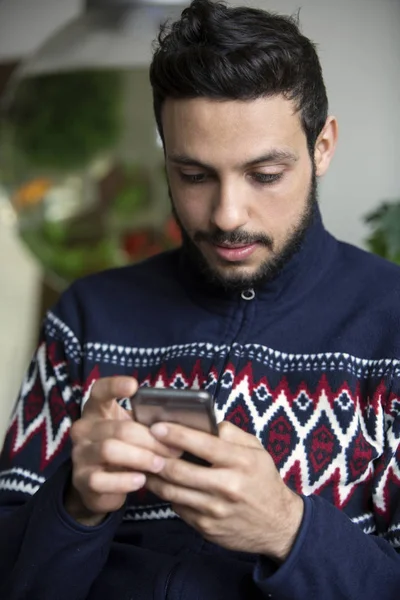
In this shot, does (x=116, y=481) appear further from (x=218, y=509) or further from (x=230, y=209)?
(x=230, y=209)

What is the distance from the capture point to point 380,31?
2.37 m

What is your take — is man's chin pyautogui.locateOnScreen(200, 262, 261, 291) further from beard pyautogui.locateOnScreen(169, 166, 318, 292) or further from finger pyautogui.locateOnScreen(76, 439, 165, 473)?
finger pyautogui.locateOnScreen(76, 439, 165, 473)

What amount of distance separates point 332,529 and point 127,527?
0.35m

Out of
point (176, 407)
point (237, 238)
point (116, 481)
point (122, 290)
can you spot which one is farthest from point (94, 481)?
point (122, 290)

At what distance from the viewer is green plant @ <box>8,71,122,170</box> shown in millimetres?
2051

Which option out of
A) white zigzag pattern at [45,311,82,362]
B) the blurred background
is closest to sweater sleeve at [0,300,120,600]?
white zigzag pattern at [45,311,82,362]

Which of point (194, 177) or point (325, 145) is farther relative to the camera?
point (325, 145)

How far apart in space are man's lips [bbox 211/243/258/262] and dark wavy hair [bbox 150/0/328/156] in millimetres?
167

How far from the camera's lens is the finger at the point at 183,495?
999 millimetres

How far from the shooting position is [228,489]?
98 cm

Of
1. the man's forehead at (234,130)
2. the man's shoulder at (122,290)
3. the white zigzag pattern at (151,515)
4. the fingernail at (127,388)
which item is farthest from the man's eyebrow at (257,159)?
the white zigzag pattern at (151,515)

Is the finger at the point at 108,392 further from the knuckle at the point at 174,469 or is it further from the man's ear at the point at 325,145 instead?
the man's ear at the point at 325,145

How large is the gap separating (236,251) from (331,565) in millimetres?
409

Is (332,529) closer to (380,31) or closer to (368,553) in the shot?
(368,553)
